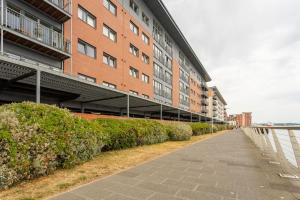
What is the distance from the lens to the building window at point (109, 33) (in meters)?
22.1

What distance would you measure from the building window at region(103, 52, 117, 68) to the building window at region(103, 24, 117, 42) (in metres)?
1.96

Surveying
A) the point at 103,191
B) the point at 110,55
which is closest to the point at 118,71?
the point at 110,55

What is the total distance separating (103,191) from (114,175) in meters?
1.42

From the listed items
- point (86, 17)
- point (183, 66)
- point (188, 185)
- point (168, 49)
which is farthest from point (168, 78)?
point (188, 185)

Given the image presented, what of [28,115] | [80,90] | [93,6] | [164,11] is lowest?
[28,115]

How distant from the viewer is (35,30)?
14047 mm

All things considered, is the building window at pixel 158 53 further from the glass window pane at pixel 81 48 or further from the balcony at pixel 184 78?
the glass window pane at pixel 81 48

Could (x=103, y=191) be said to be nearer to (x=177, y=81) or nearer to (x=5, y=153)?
(x=5, y=153)

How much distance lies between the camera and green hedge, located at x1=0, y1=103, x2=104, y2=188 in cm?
485

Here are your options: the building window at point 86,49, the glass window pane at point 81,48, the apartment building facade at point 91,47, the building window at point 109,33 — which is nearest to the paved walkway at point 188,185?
the apartment building facade at point 91,47

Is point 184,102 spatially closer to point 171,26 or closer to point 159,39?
point 159,39

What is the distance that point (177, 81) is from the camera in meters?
45.0

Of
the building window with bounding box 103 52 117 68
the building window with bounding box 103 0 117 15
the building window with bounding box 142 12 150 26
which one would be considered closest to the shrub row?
the building window with bounding box 103 52 117 68

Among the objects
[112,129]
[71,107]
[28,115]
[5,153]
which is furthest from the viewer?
[71,107]
